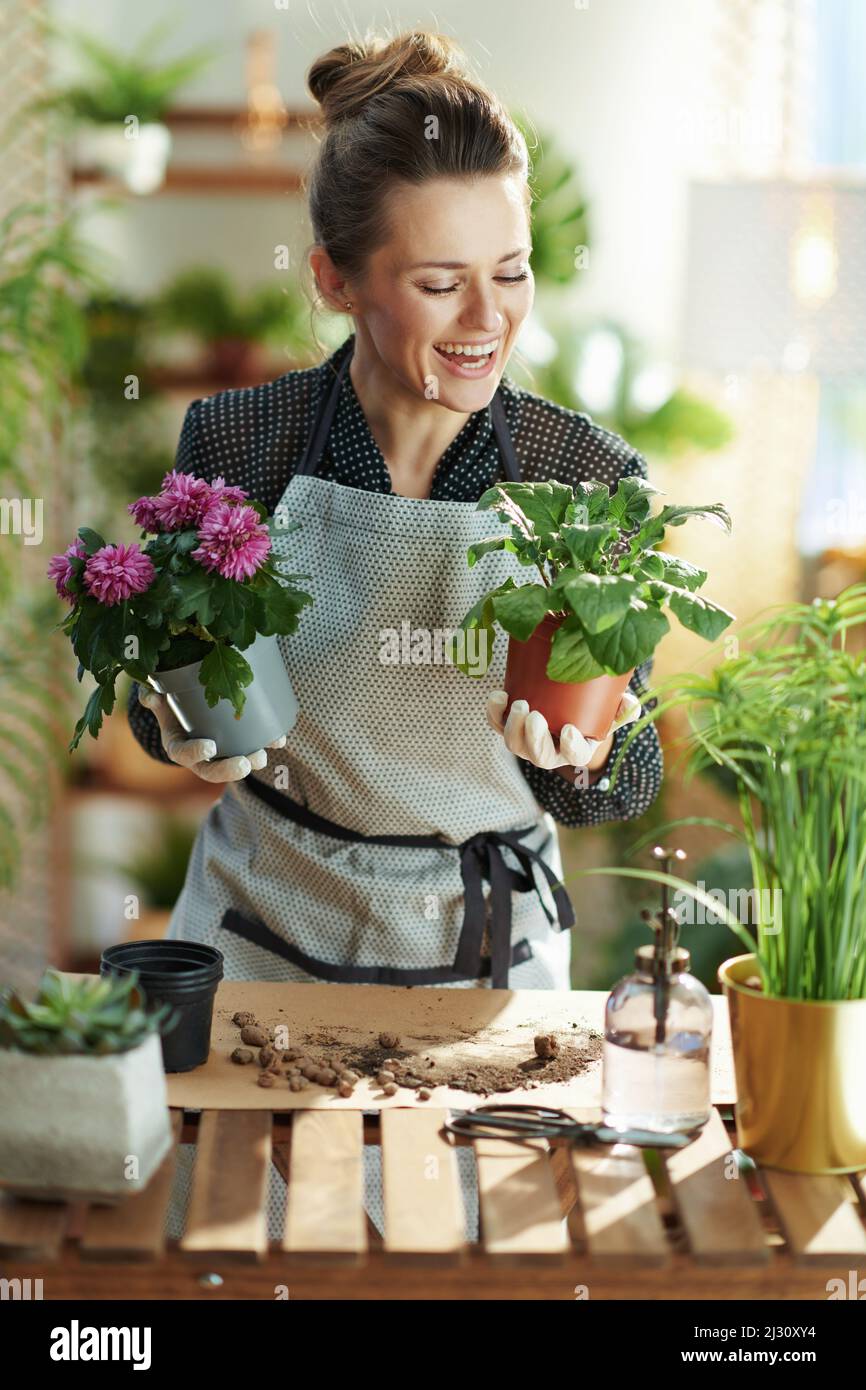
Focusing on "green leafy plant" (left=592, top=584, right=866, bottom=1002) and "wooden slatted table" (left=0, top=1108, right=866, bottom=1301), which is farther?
"green leafy plant" (left=592, top=584, right=866, bottom=1002)

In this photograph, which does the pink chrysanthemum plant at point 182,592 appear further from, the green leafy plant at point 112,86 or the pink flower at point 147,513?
the green leafy plant at point 112,86

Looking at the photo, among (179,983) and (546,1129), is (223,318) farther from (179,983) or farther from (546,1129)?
(546,1129)

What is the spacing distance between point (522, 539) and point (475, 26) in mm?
2986

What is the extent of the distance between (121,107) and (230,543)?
2.69 metres

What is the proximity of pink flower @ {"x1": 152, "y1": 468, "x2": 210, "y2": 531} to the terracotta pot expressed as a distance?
12.2 inches

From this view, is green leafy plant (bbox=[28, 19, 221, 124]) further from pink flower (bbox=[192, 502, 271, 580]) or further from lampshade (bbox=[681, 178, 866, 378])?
pink flower (bbox=[192, 502, 271, 580])

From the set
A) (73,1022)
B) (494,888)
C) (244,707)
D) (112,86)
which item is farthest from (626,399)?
(73,1022)

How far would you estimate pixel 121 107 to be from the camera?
3.70m

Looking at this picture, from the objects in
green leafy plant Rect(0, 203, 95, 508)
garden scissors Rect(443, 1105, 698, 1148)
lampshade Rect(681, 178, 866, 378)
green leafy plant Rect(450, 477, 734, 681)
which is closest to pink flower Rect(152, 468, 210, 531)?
green leafy plant Rect(450, 477, 734, 681)

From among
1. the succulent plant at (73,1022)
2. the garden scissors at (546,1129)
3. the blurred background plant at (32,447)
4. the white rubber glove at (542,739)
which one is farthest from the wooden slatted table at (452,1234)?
the blurred background plant at (32,447)

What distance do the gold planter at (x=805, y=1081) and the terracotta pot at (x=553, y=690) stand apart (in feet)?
1.08

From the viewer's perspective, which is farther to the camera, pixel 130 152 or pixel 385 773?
pixel 130 152

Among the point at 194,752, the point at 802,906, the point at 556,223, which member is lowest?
the point at 802,906

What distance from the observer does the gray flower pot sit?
149 cm
